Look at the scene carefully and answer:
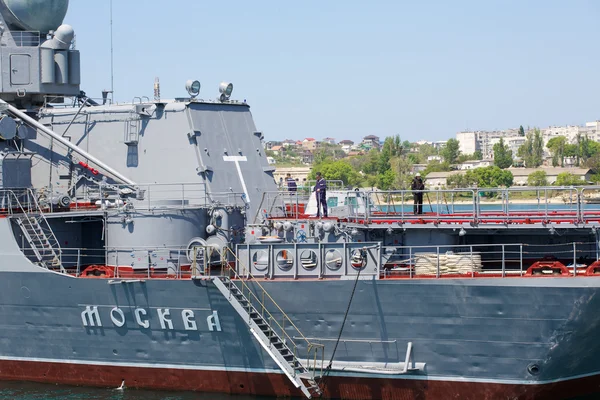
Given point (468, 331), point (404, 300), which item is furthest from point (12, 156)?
point (468, 331)

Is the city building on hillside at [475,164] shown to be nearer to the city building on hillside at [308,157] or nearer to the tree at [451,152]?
the tree at [451,152]

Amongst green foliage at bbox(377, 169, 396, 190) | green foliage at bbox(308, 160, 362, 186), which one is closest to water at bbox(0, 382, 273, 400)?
green foliage at bbox(377, 169, 396, 190)

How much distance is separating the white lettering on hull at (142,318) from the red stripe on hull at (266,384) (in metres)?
1.29

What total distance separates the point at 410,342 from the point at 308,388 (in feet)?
9.48

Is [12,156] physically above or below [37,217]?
above

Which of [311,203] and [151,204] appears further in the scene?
[311,203]

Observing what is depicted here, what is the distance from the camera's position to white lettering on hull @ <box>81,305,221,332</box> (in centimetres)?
2277

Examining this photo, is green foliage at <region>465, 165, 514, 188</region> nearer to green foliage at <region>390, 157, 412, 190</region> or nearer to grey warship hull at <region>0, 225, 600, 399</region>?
green foliage at <region>390, 157, 412, 190</region>

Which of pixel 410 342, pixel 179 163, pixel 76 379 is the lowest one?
pixel 76 379

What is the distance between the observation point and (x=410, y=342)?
70.0ft

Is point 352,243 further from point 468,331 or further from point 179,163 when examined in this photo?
point 179,163

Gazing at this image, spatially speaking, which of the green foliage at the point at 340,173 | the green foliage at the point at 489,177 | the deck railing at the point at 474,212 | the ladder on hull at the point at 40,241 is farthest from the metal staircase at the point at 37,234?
the green foliage at the point at 340,173

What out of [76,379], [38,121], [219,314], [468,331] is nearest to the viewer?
[468,331]

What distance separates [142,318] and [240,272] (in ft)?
9.68
